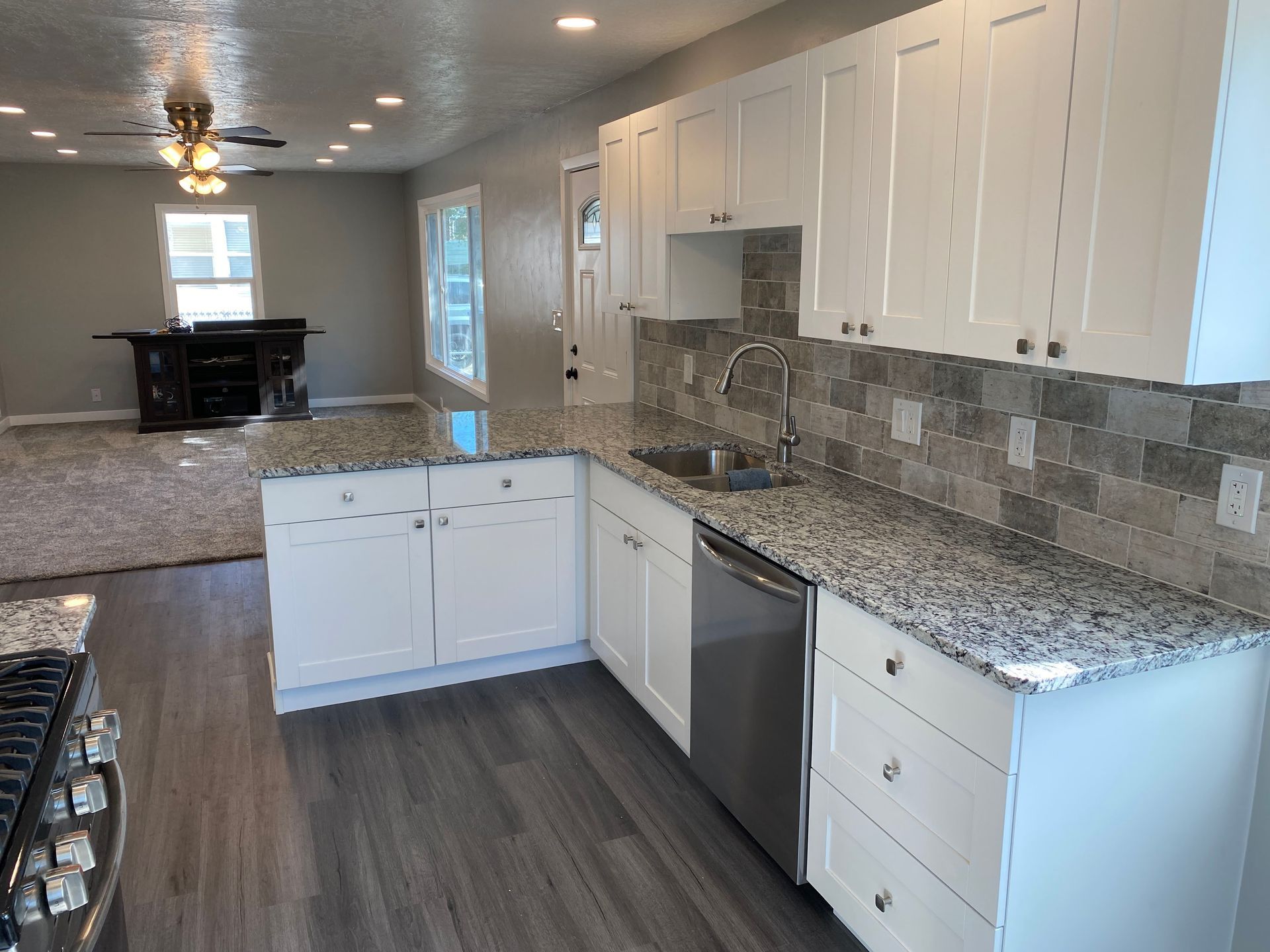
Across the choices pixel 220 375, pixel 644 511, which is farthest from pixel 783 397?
pixel 220 375

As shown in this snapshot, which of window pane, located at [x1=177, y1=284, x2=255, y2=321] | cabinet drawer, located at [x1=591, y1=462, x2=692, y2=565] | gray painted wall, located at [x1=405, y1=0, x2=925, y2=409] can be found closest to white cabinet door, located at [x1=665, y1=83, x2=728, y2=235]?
gray painted wall, located at [x1=405, y1=0, x2=925, y2=409]

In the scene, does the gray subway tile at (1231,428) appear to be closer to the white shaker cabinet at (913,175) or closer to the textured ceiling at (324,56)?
the white shaker cabinet at (913,175)

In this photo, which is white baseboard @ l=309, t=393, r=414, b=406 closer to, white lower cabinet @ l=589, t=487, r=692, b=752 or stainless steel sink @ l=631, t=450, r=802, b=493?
white lower cabinet @ l=589, t=487, r=692, b=752

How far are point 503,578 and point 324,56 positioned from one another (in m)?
2.41

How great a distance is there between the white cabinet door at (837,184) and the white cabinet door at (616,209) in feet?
3.94

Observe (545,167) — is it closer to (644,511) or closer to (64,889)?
(644,511)

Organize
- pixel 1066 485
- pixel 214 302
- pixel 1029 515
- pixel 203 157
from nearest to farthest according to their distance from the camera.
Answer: pixel 1066 485, pixel 1029 515, pixel 203 157, pixel 214 302

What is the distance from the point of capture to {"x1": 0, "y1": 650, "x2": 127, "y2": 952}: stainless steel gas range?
35.8 inches

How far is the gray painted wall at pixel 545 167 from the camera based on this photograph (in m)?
3.10

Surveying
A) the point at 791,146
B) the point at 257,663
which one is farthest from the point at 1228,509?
the point at 257,663

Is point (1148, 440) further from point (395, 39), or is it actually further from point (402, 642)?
point (395, 39)

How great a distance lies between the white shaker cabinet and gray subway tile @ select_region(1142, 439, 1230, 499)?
48 centimetres

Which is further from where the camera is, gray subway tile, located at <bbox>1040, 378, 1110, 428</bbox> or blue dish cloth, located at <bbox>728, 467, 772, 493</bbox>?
blue dish cloth, located at <bbox>728, 467, 772, 493</bbox>

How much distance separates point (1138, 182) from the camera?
154cm
